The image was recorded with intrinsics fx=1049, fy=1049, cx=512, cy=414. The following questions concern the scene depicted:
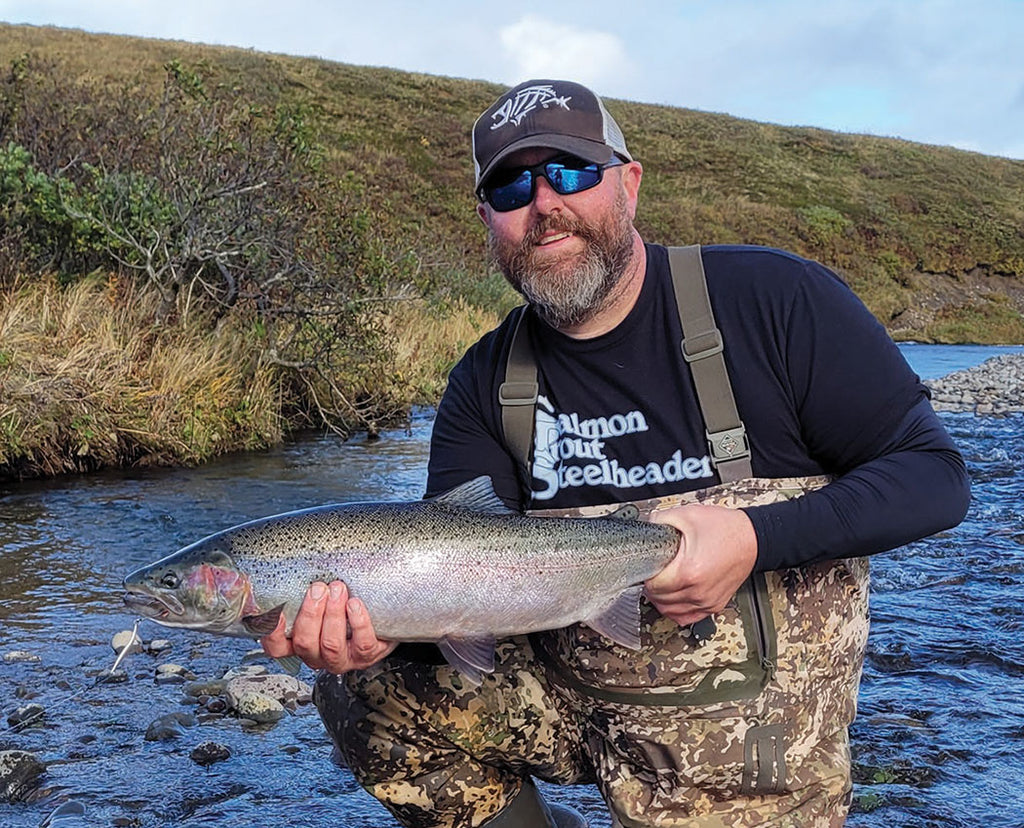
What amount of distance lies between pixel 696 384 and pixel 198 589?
1.49m

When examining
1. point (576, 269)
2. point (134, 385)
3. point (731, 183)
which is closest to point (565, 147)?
point (576, 269)

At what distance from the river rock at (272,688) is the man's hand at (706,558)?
7.85ft

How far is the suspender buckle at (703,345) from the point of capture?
2.96 m

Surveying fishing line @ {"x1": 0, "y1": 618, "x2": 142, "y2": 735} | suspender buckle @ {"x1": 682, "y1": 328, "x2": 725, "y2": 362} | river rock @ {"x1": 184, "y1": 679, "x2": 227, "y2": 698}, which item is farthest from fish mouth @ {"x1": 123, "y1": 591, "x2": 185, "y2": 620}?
river rock @ {"x1": 184, "y1": 679, "x2": 227, "y2": 698}

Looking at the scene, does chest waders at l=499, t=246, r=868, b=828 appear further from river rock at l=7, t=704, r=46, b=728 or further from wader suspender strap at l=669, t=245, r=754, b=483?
river rock at l=7, t=704, r=46, b=728

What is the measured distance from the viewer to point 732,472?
291cm

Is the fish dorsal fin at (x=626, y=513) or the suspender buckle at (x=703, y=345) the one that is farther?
the suspender buckle at (x=703, y=345)

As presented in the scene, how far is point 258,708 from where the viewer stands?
440 centimetres

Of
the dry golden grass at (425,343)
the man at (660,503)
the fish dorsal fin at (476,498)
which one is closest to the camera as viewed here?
the man at (660,503)

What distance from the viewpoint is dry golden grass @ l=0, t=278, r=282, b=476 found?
8703mm

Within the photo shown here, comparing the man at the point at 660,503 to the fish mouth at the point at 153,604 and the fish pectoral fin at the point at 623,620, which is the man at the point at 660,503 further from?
the fish mouth at the point at 153,604

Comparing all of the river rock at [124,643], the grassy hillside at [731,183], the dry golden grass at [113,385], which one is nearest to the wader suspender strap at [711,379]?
the river rock at [124,643]

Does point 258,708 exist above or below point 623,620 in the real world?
below

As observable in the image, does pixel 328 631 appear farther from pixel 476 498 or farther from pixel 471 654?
pixel 476 498
